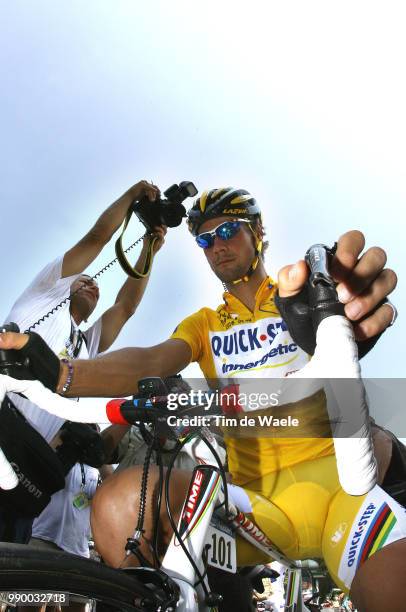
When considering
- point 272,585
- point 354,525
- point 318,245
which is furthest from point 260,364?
point 272,585

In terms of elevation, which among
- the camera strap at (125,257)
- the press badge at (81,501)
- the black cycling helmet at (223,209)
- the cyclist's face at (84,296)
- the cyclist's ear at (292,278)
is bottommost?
the press badge at (81,501)

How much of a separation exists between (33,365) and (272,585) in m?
1.94

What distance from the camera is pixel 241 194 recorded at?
2.67 meters

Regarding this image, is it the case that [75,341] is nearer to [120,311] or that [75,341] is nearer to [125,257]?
[120,311]

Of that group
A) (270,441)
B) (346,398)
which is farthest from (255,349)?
(346,398)

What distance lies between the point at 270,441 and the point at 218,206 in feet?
3.65

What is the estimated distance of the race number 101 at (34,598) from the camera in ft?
3.38

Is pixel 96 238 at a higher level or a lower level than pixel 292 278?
higher

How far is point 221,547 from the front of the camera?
1.56 m

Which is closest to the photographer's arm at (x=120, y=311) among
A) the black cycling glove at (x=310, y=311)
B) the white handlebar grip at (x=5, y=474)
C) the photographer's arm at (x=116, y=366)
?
the photographer's arm at (x=116, y=366)

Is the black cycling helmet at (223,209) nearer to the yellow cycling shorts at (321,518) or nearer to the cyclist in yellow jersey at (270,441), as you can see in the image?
the cyclist in yellow jersey at (270,441)

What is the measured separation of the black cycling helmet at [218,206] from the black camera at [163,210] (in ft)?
0.23

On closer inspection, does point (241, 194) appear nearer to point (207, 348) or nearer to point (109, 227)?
point (207, 348)

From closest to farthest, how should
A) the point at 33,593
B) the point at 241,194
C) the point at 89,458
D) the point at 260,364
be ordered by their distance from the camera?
the point at 33,593 < the point at 260,364 < the point at 89,458 < the point at 241,194
